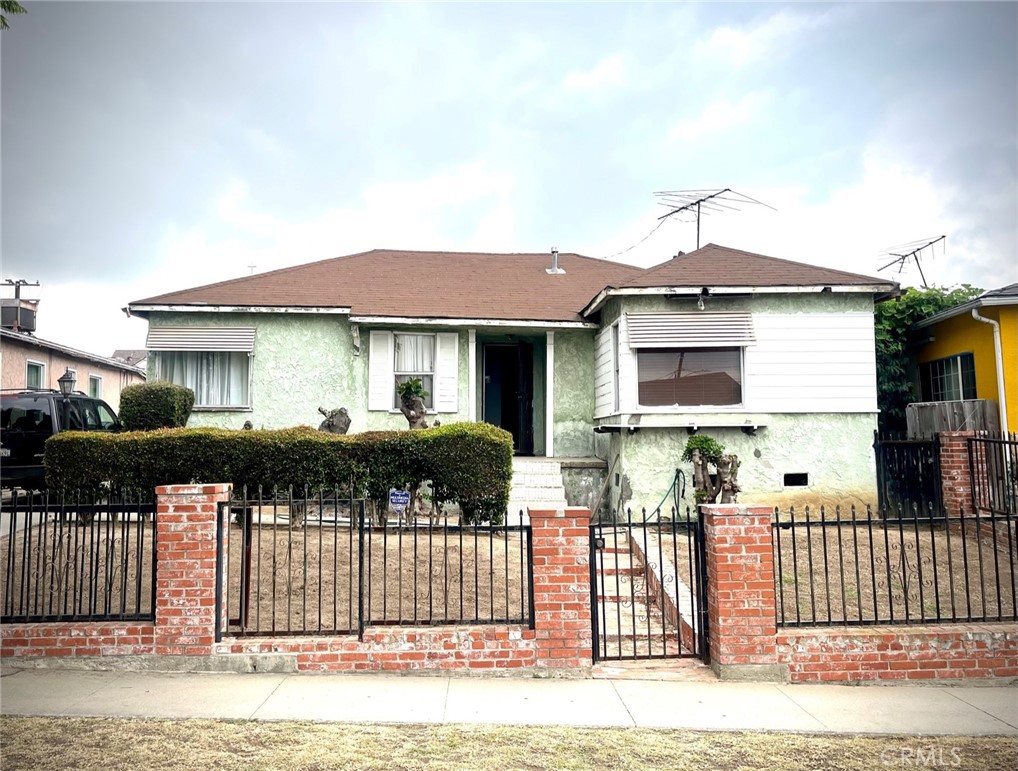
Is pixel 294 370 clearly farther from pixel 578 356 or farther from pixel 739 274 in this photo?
pixel 739 274

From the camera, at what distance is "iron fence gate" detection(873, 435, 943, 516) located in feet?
37.6

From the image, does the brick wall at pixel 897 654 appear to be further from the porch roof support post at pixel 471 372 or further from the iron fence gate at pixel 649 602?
the porch roof support post at pixel 471 372

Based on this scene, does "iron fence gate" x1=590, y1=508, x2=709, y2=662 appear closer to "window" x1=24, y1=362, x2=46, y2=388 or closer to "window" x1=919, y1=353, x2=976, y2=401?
"window" x1=919, y1=353, x2=976, y2=401

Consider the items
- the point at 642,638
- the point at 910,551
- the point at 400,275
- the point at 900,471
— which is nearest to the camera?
the point at 642,638

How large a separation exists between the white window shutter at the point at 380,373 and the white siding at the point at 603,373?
4.14 meters

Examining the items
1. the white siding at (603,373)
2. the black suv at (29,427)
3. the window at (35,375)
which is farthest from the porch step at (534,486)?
the window at (35,375)

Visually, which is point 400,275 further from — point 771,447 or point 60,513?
point 60,513

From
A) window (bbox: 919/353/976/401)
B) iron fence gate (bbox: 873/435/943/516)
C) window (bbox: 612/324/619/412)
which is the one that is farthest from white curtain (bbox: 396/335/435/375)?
window (bbox: 919/353/976/401)

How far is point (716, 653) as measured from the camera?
239 inches

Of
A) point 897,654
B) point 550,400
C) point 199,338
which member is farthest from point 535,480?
point 897,654

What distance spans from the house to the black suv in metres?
1.86

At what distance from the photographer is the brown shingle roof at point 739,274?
41.1ft

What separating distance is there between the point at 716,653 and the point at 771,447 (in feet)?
23.7

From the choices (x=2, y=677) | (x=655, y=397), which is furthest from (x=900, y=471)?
(x=2, y=677)
